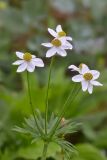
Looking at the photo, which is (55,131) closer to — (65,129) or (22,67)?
(65,129)

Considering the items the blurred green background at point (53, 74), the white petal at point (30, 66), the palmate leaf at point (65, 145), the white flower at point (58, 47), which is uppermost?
the blurred green background at point (53, 74)

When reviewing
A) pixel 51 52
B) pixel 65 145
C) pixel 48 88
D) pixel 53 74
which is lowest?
pixel 65 145

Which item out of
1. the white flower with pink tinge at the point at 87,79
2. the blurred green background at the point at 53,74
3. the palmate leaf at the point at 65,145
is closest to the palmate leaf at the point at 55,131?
the palmate leaf at the point at 65,145

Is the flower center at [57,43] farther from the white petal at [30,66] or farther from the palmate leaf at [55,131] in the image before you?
the palmate leaf at [55,131]

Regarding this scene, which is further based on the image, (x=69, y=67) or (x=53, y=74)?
(x=53, y=74)

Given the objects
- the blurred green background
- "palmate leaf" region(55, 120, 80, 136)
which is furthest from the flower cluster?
the blurred green background

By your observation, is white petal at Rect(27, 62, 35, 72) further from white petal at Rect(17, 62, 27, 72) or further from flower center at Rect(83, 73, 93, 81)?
flower center at Rect(83, 73, 93, 81)

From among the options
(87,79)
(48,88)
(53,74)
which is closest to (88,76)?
(87,79)

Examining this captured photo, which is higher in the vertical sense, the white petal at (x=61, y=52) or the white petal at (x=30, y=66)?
the white petal at (x=61, y=52)
